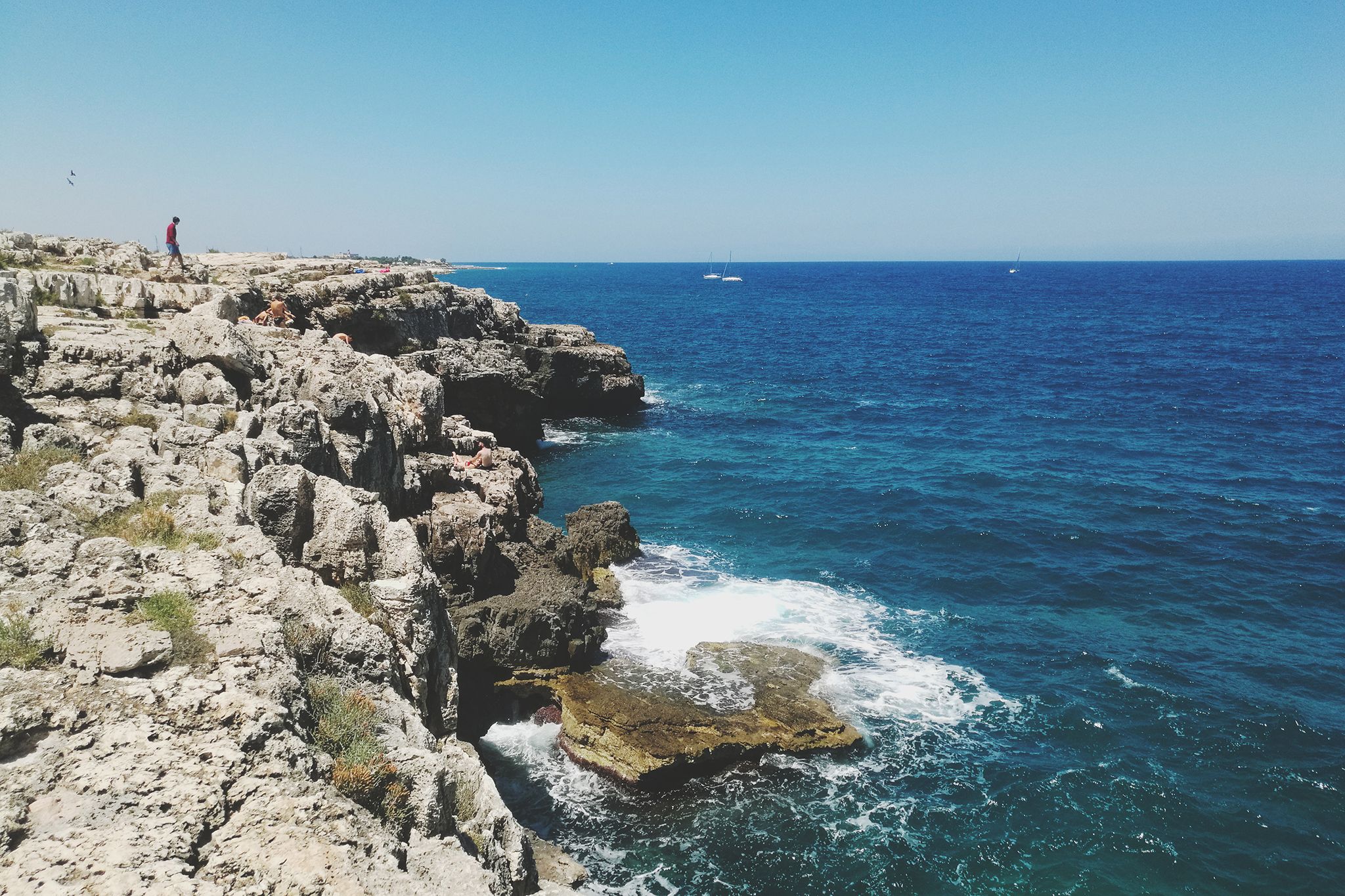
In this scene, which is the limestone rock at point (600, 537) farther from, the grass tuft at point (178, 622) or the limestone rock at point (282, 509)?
the grass tuft at point (178, 622)

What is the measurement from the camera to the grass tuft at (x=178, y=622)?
7.28 meters

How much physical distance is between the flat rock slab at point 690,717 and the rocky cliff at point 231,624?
6.20ft

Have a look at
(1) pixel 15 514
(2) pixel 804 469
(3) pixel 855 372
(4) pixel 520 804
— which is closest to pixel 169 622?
(1) pixel 15 514

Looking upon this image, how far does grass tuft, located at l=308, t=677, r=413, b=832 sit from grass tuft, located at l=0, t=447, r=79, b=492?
212 inches

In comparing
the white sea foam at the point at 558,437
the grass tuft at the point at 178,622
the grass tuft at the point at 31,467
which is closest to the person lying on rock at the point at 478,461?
the grass tuft at the point at 31,467

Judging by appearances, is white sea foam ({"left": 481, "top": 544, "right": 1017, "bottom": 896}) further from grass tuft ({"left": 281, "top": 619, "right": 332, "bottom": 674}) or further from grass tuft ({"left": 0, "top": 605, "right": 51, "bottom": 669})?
grass tuft ({"left": 0, "top": 605, "right": 51, "bottom": 669})

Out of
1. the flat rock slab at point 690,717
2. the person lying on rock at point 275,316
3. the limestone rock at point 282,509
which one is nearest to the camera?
the limestone rock at point 282,509

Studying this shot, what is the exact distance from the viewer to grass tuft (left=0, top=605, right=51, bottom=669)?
6719 millimetres

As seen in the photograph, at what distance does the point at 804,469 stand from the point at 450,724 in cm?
3541

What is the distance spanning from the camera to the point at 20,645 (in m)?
6.82

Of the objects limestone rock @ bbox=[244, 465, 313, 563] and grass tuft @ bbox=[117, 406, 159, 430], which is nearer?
limestone rock @ bbox=[244, 465, 313, 563]

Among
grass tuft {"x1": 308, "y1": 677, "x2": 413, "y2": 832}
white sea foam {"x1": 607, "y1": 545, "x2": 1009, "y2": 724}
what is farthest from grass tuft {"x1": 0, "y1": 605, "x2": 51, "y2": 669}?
white sea foam {"x1": 607, "y1": 545, "x2": 1009, "y2": 724}

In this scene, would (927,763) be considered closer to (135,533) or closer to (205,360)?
(135,533)

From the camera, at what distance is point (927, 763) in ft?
66.4
